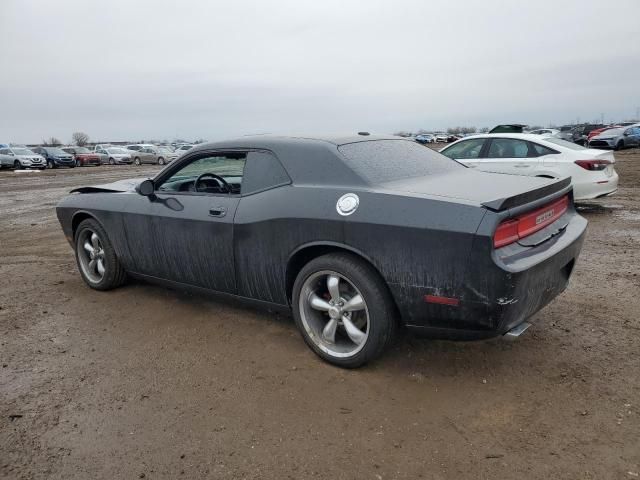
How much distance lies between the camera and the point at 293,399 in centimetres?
288

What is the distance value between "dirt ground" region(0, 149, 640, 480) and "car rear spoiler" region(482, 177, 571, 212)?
1069 millimetres

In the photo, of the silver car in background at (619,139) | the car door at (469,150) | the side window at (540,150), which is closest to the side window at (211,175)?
the car door at (469,150)

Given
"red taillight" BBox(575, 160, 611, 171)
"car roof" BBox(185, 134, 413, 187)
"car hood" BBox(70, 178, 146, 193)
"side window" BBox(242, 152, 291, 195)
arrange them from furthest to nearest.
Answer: "red taillight" BBox(575, 160, 611, 171)
"car hood" BBox(70, 178, 146, 193)
"side window" BBox(242, 152, 291, 195)
"car roof" BBox(185, 134, 413, 187)

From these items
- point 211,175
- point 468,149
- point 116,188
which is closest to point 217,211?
point 211,175

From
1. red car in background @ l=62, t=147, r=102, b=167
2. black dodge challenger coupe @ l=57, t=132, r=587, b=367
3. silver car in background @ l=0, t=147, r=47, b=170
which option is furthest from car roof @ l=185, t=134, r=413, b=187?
red car in background @ l=62, t=147, r=102, b=167

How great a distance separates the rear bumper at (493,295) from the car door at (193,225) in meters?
1.50

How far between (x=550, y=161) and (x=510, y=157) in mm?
639

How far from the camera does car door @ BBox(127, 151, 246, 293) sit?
368 centimetres

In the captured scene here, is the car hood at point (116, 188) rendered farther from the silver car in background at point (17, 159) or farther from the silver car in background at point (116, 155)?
the silver car in background at point (116, 155)

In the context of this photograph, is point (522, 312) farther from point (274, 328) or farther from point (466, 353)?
point (274, 328)

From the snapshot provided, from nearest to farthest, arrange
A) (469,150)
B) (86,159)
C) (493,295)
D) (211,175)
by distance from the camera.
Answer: (493,295)
(211,175)
(469,150)
(86,159)

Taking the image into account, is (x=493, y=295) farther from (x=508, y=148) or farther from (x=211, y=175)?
(x=508, y=148)

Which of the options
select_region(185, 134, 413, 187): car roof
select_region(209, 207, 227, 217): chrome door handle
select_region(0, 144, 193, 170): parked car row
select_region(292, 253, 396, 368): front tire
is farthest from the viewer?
select_region(0, 144, 193, 170): parked car row

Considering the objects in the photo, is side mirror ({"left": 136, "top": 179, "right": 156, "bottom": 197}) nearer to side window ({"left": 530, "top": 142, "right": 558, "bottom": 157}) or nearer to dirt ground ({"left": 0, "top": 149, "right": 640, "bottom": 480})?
dirt ground ({"left": 0, "top": 149, "right": 640, "bottom": 480})
